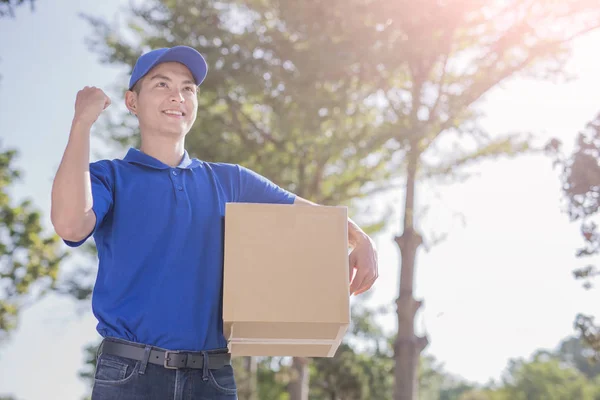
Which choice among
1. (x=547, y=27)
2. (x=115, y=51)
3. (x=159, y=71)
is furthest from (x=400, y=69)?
(x=159, y=71)

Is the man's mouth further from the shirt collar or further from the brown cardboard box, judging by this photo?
the brown cardboard box

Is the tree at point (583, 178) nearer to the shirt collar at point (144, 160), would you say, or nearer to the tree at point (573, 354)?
the shirt collar at point (144, 160)

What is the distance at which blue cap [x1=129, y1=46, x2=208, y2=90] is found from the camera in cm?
258

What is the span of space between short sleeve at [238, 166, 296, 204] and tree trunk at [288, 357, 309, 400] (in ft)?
35.7

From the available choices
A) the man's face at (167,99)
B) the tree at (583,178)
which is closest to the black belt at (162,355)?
the man's face at (167,99)

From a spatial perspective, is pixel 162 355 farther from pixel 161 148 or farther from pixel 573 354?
pixel 573 354

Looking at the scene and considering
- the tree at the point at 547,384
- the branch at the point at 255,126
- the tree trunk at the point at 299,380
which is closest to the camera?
the branch at the point at 255,126

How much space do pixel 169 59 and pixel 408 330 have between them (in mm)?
7926

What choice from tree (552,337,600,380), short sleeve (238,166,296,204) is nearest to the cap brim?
short sleeve (238,166,296,204)

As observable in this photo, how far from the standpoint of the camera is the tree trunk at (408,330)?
988cm

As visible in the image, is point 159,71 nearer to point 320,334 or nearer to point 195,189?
point 195,189

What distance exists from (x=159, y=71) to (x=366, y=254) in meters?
1.01

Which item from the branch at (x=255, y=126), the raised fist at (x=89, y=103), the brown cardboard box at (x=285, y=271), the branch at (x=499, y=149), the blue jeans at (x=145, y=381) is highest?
the branch at (x=255, y=126)

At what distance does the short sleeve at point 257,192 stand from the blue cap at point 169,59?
0.42 metres
